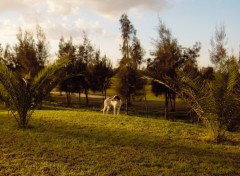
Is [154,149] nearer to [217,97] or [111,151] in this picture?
[111,151]

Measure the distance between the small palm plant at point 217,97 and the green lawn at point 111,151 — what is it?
2.29 feet

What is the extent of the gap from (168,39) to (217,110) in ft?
72.0

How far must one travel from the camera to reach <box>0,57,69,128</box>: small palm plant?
1130cm

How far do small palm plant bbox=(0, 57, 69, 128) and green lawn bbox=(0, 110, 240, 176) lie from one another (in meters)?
0.80

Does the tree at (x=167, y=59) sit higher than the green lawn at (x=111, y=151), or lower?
higher

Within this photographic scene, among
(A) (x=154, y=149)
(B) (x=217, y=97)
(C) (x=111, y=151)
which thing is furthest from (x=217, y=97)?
(C) (x=111, y=151)

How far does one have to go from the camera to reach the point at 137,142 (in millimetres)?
9719

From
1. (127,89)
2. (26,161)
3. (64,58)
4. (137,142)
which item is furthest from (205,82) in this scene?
(127,89)

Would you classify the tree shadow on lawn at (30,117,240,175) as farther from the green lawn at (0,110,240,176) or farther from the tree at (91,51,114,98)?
the tree at (91,51,114,98)

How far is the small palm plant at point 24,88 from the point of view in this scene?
37.1 ft

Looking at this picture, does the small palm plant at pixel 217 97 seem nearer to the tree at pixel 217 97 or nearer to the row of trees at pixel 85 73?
the tree at pixel 217 97

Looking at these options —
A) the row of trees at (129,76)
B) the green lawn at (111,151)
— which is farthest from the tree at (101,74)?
the green lawn at (111,151)

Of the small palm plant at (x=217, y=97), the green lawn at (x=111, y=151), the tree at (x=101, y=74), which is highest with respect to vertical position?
the tree at (x=101, y=74)

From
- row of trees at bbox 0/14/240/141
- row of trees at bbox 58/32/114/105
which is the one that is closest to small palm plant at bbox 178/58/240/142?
row of trees at bbox 0/14/240/141
